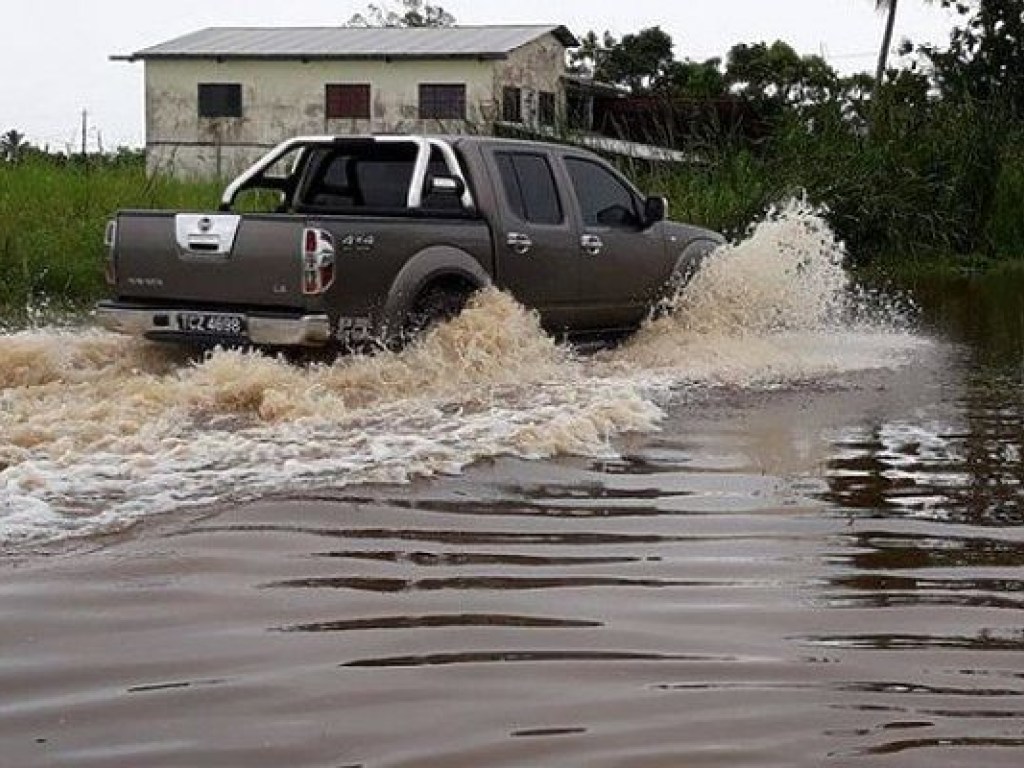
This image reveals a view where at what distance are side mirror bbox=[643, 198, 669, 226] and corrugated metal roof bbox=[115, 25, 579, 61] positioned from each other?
2965 cm

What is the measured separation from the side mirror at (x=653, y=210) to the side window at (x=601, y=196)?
68 mm

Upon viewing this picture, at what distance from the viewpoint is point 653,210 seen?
11633 millimetres

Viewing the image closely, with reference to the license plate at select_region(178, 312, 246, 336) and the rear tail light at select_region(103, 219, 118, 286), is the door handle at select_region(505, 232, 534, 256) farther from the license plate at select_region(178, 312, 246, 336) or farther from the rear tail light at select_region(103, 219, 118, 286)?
the rear tail light at select_region(103, 219, 118, 286)

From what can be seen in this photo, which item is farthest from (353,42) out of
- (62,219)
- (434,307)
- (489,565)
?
(489,565)

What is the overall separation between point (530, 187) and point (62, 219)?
28.1 feet

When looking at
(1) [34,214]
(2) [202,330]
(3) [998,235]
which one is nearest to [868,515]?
(2) [202,330]

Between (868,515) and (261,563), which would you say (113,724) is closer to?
(261,563)

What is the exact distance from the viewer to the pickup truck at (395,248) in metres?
8.85

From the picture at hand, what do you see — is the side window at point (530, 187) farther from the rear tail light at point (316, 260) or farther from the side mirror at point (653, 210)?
the rear tail light at point (316, 260)

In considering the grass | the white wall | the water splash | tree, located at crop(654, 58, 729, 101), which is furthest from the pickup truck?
tree, located at crop(654, 58, 729, 101)

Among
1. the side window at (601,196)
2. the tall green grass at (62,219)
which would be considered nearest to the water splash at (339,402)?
the side window at (601,196)

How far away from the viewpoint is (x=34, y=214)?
17.8 meters

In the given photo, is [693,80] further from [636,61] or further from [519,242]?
[519,242]

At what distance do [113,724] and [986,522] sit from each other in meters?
3.57
